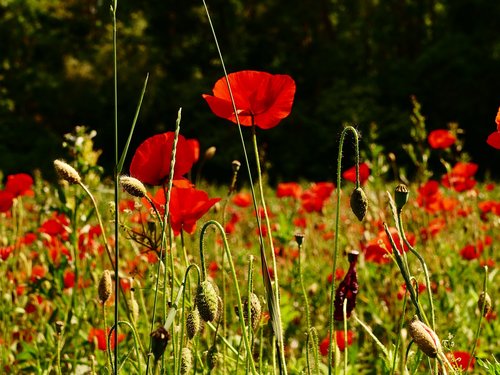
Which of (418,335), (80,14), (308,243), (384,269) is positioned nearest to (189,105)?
(80,14)

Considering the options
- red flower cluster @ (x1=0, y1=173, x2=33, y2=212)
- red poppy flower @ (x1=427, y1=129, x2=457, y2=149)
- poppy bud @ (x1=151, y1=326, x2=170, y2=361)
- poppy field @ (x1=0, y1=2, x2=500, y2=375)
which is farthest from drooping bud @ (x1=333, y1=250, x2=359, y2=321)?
red poppy flower @ (x1=427, y1=129, x2=457, y2=149)

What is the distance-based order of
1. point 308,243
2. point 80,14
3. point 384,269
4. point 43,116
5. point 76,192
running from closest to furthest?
point 76,192 < point 384,269 < point 308,243 < point 43,116 < point 80,14

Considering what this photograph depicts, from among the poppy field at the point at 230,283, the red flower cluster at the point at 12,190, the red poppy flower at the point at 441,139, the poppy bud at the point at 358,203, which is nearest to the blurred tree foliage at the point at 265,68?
the red poppy flower at the point at 441,139

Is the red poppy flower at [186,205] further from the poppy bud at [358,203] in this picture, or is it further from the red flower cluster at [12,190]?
the red flower cluster at [12,190]

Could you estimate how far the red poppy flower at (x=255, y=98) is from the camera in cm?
103

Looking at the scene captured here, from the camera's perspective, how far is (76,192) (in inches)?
80.7

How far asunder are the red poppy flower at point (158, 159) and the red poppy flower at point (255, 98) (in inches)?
3.3

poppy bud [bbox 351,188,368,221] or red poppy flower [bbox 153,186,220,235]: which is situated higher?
poppy bud [bbox 351,188,368,221]

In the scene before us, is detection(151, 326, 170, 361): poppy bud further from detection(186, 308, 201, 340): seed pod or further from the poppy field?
detection(186, 308, 201, 340): seed pod

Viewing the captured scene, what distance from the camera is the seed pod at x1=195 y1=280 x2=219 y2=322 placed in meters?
0.83

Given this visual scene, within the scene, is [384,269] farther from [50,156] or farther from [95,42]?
[95,42]

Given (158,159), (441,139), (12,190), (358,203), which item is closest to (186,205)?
(158,159)

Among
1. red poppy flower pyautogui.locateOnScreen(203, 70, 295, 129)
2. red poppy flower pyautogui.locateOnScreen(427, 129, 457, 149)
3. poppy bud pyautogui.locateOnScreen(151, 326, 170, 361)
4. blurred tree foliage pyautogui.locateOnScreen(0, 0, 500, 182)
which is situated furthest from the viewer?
blurred tree foliage pyautogui.locateOnScreen(0, 0, 500, 182)

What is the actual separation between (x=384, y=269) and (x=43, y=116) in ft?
→ 54.8
